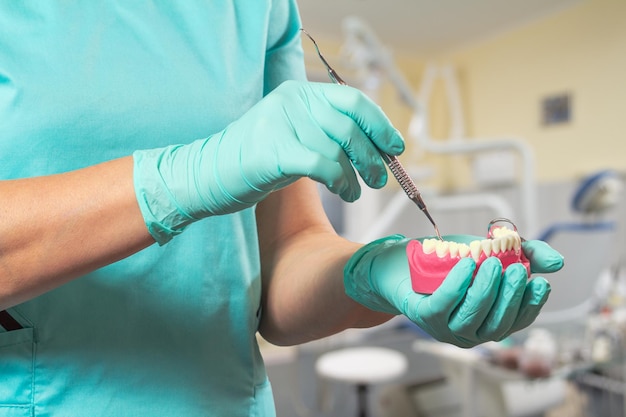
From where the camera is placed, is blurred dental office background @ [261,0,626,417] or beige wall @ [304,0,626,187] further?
beige wall @ [304,0,626,187]

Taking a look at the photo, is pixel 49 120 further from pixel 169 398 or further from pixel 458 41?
pixel 458 41

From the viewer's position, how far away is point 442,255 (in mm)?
510

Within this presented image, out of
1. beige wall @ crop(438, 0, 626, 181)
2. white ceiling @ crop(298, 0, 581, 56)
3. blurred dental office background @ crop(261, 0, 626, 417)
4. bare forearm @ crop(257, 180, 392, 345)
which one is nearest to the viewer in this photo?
bare forearm @ crop(257, 180, 392, 345)

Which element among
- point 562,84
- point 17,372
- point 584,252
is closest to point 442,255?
point 17,372

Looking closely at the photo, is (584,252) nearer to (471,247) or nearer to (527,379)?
(527,379)

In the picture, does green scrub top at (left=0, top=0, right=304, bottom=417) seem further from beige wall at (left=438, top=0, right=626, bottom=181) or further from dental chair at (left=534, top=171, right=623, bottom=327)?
beige wall at (left=438, top=0, right=626, bottom=181)

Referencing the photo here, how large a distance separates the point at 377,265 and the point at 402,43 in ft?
13.7

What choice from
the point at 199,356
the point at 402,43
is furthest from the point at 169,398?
the point at 402,43

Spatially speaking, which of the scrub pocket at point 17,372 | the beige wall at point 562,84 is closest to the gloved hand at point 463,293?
the scrub pocket at point 17,372

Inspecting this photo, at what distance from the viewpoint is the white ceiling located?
3.66m

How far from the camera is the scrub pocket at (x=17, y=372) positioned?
0.57 metres

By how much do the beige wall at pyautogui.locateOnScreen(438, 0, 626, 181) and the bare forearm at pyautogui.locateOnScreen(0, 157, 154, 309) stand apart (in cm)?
347

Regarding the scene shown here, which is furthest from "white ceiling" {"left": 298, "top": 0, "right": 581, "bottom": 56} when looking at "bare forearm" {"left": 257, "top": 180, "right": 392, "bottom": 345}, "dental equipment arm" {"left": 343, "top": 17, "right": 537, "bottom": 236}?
"bare forearm" {"left": 257, "top": 180, "right": 392, "bottom": 345}

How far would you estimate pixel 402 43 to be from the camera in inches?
176
